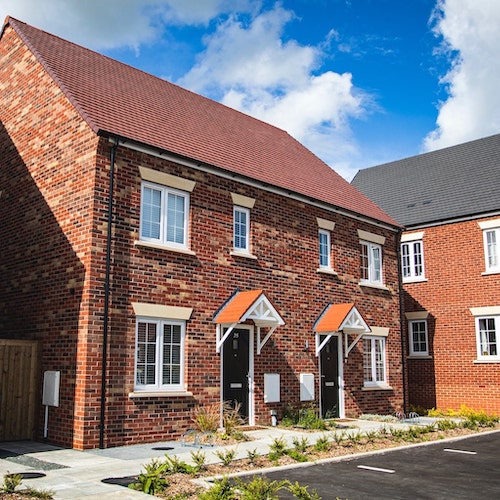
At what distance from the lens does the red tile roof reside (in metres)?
14.2

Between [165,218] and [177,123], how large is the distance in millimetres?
3737

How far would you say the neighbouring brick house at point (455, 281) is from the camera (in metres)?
21.3

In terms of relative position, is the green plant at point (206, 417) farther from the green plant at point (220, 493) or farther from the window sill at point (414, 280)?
the window sill at point (414, 280)

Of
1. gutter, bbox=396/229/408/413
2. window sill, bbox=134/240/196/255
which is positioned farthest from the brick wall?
window sill, bbox=134/240/196/255

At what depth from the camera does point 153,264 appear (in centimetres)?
1323

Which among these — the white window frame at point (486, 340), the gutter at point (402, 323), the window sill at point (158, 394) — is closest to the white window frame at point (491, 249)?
the white window frame at point (486, 340)

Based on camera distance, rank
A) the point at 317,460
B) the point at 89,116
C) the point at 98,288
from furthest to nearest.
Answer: the point at 89,116 → the point at 98,288 → the point at 317,460

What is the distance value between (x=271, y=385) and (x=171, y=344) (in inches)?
133

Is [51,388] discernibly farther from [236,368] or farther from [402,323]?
[402,323]

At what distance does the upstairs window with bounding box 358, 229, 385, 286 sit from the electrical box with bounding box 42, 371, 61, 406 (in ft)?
33.9

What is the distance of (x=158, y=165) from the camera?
1370cm

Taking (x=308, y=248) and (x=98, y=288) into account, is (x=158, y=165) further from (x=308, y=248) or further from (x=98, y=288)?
(x=308, y=248)

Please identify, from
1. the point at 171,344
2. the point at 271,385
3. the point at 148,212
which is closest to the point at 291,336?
the point at 271,385

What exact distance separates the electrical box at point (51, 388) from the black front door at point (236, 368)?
3.89 metres
